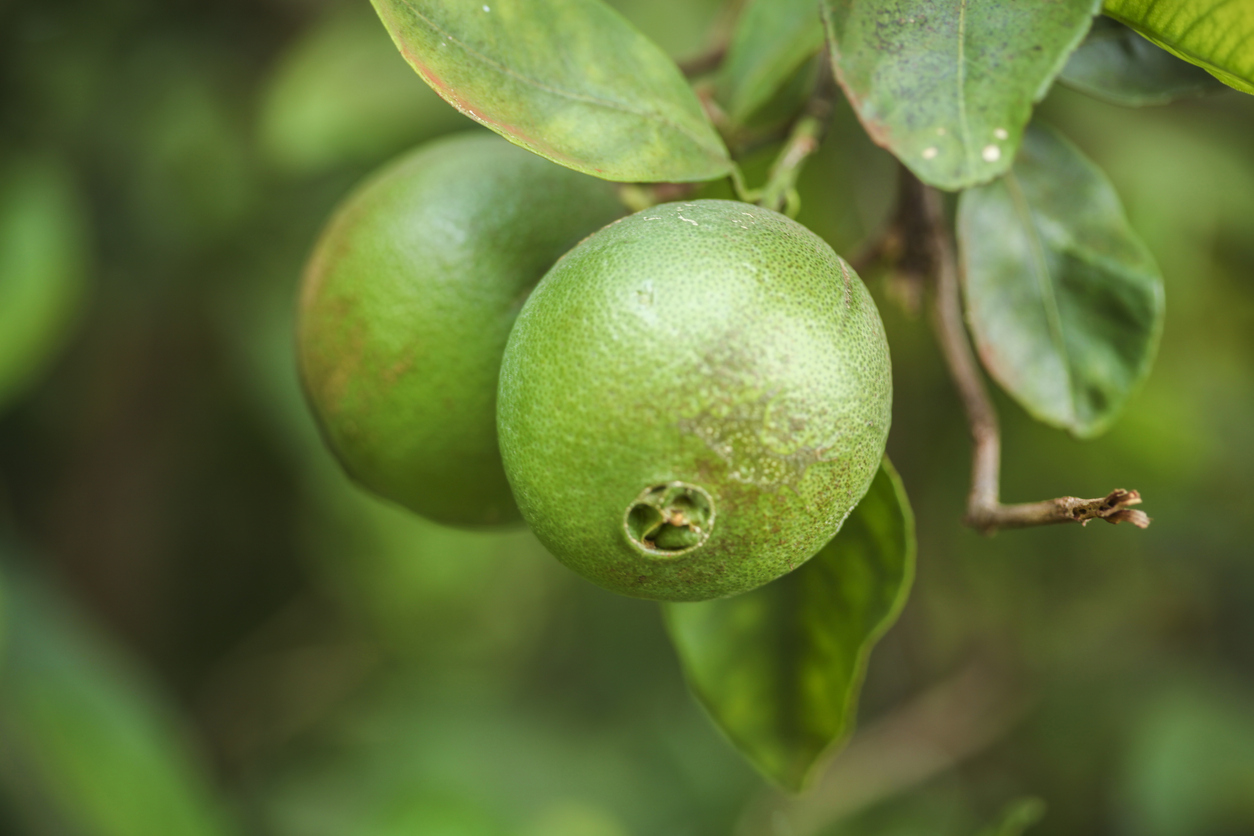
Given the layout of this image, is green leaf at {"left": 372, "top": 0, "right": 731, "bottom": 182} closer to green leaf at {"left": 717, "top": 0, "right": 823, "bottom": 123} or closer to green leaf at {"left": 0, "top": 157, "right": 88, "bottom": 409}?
green leaf at {"left": 717, "top": 0, "right": 823, "bottom": 123}

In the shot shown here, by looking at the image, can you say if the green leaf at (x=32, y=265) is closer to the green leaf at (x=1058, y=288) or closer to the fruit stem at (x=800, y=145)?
the fruit stem at (x=800, y=145)

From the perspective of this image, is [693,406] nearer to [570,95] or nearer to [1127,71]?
[570,95]

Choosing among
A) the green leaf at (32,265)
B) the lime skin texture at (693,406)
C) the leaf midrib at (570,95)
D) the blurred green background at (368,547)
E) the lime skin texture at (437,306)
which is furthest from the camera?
the blurred green background at (368,547)

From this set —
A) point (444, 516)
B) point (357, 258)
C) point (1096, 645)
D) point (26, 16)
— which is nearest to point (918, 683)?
point (1096, 645)

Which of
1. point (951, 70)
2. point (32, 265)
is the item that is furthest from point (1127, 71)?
point (32, 265)

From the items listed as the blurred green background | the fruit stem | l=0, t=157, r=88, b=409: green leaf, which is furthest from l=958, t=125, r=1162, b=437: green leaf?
l=0, t=157, r=88, b=409: green leaf

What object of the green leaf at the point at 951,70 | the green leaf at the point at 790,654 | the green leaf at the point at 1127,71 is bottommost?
the green leaf at the point at 790,654

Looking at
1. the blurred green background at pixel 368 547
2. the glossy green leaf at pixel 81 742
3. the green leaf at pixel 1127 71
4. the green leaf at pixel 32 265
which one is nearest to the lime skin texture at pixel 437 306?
the green leaf at pixel 1127 71
